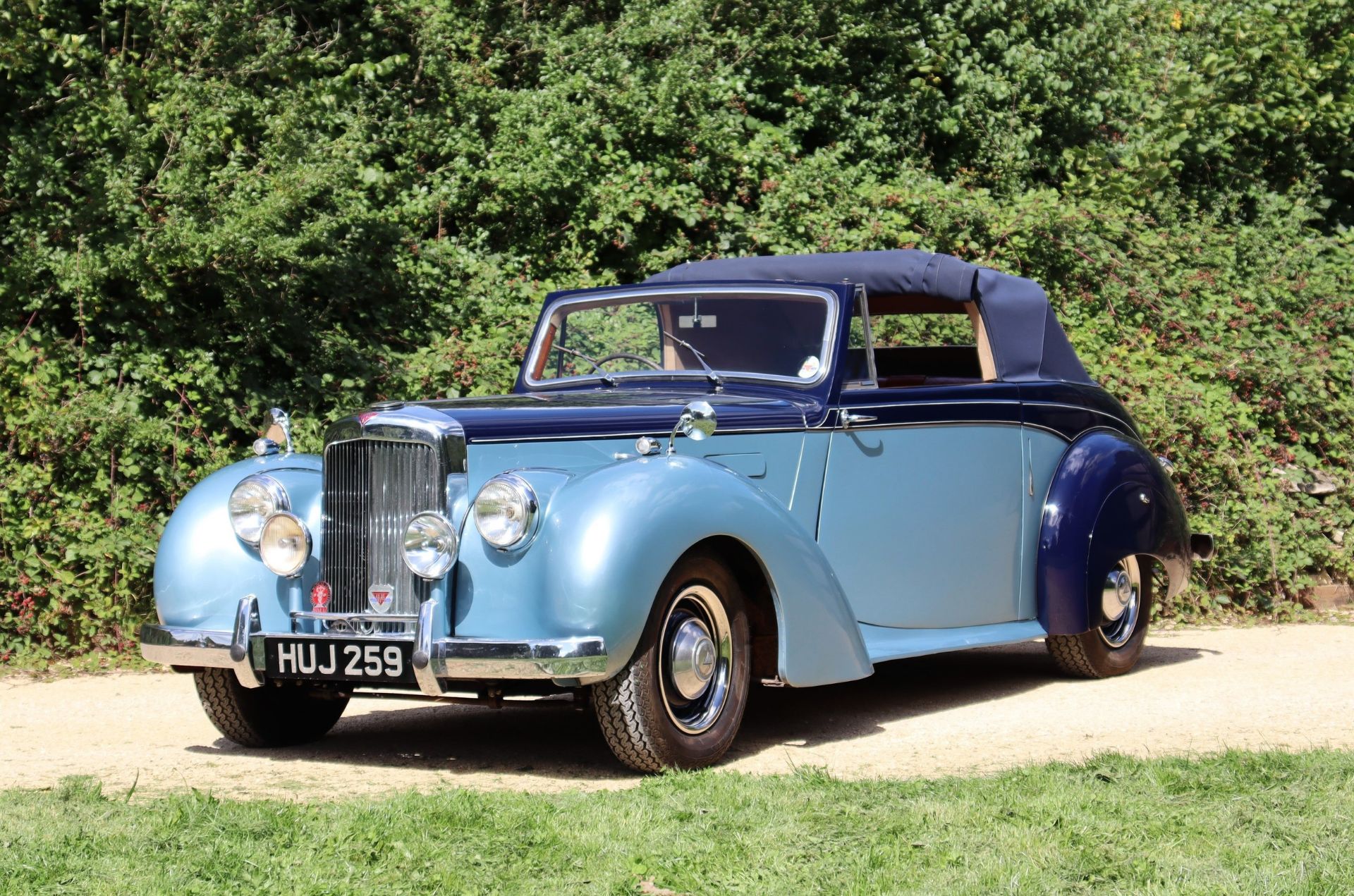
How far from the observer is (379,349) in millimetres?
10141

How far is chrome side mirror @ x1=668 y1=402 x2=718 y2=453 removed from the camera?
527cm

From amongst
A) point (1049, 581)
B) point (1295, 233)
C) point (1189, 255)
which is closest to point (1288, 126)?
point (1295, 233)

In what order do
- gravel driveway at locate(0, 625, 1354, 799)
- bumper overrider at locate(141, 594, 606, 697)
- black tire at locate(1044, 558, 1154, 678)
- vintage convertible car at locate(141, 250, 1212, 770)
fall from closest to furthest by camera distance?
1. bumper overrider at locate(141, 594, 606, 697)
2. vintage convertible car at locate(141, 250, 1212, 770)
3. gravel driveway at locate(0, 625, 1354, 799)
4. black tire at locate(1044, 558, 1154, 678)

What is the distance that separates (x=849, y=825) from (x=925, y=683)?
3.34m

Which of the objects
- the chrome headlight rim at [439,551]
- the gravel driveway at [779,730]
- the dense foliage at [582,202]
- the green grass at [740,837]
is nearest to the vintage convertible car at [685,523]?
the chrome headlight rim at [439,551]

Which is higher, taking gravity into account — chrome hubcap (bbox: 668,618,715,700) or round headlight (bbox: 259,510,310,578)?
round headlight (bbox: 259,510,310,578)

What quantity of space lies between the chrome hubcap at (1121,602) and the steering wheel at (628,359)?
236cm

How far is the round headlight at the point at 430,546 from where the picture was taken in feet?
16.0

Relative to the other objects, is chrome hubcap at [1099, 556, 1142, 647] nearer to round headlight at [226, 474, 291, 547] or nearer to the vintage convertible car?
the vintage convertible car

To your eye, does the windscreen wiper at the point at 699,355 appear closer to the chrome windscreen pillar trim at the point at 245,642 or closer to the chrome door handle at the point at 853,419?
the chrome door handle at the point at 853,419

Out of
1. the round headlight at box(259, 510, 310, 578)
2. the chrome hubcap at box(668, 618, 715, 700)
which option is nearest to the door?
the chrome hubcap at box(668, 618, 715, 700)

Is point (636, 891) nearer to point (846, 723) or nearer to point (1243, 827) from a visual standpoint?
point (1243, 827)

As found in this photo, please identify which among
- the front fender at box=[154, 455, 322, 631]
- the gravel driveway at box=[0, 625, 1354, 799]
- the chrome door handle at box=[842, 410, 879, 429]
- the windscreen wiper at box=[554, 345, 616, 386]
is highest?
the windscreen wiper at box=[554, 345, 616, 386]

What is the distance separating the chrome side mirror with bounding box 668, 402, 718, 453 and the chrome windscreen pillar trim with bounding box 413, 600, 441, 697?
1.01 m
